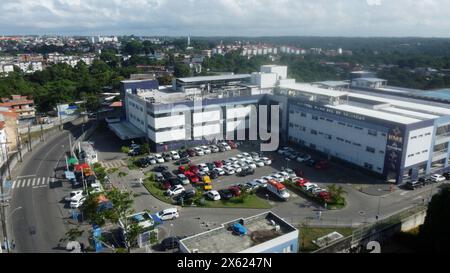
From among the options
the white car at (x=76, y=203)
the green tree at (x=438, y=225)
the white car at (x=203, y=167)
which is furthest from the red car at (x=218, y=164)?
the green tree at (x=438, y=225)

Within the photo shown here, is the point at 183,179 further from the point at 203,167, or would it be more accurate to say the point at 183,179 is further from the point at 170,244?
the point at 170,244

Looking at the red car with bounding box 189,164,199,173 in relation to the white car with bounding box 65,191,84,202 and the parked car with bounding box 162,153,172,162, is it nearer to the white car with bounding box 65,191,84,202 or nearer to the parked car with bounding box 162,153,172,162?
the parked car with bounding box 162,153,172,162

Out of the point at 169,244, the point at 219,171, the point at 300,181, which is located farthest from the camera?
the point at 219,171

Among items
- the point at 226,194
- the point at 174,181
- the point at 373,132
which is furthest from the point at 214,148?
the point at 373,132

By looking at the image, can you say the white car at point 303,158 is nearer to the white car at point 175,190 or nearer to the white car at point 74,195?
the white car at point 175,190

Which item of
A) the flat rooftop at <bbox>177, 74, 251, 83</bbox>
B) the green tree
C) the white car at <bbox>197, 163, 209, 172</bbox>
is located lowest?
the white car at <bbox>197, 163, 209, 172</bbox>

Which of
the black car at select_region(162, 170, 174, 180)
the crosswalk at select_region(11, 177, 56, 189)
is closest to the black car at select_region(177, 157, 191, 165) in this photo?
the black car at select_region(162, 170, 174, 180)
